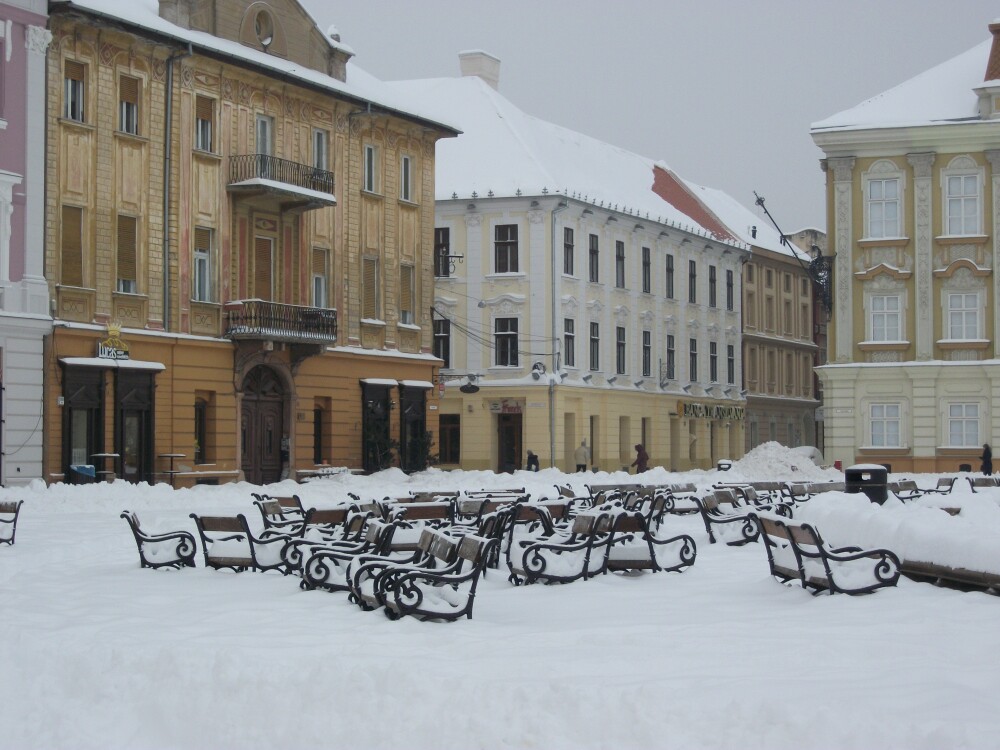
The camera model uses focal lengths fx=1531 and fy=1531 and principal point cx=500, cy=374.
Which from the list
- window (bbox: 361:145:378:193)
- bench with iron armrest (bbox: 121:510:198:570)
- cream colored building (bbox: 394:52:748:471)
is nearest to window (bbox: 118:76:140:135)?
window (bbox: 361:145:378:193)

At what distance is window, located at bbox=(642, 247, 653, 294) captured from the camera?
6084cm

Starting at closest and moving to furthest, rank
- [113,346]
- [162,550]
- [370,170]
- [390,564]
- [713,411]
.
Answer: [390,564] → [162,550] → [113,346] → [370,170] → [713,411]

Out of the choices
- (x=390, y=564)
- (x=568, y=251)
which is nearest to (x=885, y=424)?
(x=568, y=251)

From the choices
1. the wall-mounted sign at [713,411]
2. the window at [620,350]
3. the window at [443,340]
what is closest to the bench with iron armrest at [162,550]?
the window at [443,340]

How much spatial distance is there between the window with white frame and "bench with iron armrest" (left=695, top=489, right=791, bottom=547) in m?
26.3

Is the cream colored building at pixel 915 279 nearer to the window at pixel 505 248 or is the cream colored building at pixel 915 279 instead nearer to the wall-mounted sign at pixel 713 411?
the window at pixel 505 248

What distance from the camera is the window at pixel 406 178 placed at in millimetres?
44719

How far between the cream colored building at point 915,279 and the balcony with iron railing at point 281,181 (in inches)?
708

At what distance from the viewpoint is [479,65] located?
60.8 meters

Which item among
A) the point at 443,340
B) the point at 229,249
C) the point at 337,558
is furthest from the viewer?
the point at 443,340

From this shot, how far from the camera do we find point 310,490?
110ft

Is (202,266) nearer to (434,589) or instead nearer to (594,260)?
(594,260)

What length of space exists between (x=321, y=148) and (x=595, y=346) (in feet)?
59.5

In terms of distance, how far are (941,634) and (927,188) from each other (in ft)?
131
